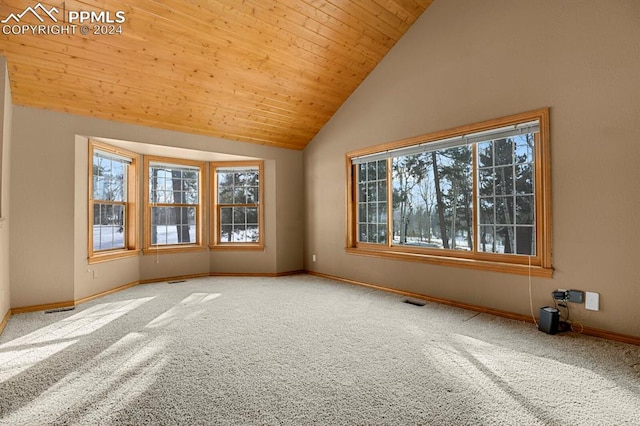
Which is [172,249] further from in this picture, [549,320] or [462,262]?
[549,320]

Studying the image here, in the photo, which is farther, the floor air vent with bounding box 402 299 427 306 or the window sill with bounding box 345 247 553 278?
the floor air vent with bounding box 402 299 427 306

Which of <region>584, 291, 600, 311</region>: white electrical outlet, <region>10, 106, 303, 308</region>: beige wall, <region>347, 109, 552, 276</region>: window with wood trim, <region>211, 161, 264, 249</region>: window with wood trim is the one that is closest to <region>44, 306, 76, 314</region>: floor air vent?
<region>10, 106, 303, 308</region>: beige wall

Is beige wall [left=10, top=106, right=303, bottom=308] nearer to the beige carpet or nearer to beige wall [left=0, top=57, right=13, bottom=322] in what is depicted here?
beige wall [left=0, top=57, right=13, bottom=322]

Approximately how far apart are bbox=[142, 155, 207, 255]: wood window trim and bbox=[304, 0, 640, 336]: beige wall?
10.6 feet

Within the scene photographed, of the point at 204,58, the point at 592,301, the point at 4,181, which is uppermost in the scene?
the point at 204,58

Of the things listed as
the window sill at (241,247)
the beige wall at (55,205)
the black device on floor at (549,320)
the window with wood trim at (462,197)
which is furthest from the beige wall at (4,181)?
the black device on floor at (549,320)

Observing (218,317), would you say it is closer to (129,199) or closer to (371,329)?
(371,329)

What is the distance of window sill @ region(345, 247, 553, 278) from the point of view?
320 centimetres

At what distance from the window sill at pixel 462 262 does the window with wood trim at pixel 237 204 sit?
194 centimetres

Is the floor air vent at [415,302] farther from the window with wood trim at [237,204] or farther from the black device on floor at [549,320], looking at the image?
the window with wood trim at [237,204]

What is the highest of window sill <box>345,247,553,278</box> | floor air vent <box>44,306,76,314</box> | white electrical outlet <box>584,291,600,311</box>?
window sill <box>345,247,553,278</box>

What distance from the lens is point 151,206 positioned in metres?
5.39

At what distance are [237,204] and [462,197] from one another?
12.2 feet

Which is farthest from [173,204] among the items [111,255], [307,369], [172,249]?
[307,369]
